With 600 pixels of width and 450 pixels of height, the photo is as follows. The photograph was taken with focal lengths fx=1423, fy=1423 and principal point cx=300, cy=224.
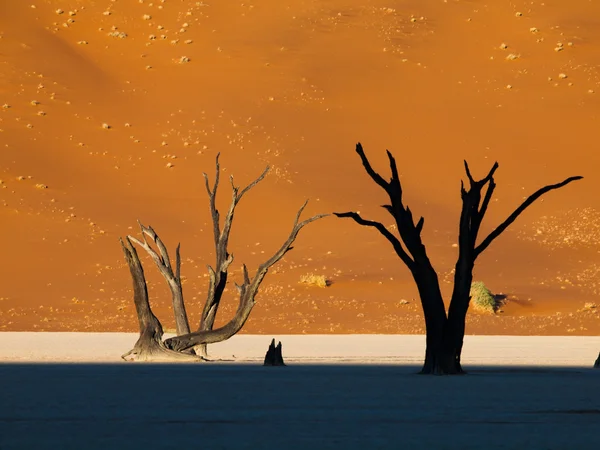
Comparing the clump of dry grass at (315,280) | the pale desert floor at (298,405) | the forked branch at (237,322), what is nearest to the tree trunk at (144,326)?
the forked branch at (237,322)

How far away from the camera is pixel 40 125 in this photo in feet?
180

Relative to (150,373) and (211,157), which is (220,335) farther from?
(211,157)

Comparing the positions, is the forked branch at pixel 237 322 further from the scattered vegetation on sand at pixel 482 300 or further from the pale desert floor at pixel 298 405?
the scattered vegetation on sand at pixel 482 300

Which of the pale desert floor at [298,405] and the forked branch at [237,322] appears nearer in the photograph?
the pale desert floor at [298,405]

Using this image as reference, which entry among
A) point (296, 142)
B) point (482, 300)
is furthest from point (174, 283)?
point (296, 142)

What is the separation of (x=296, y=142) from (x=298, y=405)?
142ft

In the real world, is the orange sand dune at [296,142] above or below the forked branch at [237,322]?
above

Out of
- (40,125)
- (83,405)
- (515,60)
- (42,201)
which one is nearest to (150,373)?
(83,405)

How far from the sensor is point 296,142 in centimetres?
5600

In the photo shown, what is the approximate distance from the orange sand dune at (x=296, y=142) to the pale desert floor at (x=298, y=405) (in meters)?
19.8

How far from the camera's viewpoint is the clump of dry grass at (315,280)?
45.8 meters

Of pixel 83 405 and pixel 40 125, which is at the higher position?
pixel 40 125

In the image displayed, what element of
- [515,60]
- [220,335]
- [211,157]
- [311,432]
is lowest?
[311,432]

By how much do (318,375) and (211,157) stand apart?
Answer: 36192 millimetres
